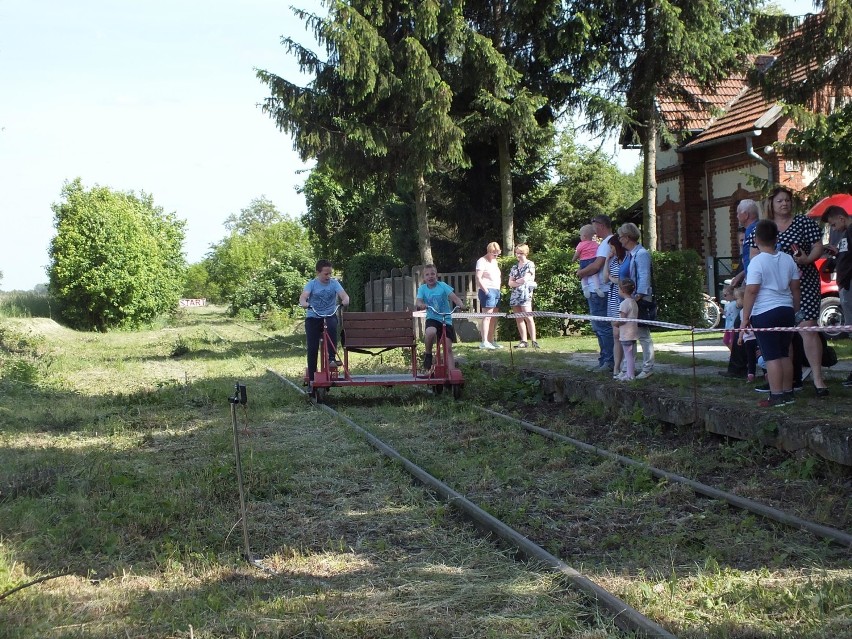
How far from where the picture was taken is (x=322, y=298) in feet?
42.3

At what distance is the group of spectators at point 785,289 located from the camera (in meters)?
7.97

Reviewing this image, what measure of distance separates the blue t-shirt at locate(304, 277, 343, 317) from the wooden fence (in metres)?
7.94

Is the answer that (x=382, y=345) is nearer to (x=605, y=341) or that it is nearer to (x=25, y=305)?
(x=605, y=341)

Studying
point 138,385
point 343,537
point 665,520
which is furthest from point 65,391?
point 665,520

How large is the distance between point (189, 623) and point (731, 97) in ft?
94.1

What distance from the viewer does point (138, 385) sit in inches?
619


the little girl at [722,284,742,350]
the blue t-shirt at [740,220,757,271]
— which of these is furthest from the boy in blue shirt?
the blue t-shirt at [740,220,757,271]

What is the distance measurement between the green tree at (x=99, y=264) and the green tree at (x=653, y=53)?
28124 millimetres

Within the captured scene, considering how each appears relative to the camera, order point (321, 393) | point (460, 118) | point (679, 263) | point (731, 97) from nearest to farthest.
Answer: point (321, 393), point (679, 263), point (460, 118), point (731, 97)

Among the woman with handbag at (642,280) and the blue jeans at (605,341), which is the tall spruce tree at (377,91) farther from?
the woman with handbag at (642,280)

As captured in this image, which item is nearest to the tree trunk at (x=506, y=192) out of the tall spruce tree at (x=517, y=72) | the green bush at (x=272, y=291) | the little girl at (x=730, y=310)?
the tall spruce tree at (x=517, y=72)

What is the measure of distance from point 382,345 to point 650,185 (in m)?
12.9

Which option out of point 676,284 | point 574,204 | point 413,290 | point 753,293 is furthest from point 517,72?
point 574,204

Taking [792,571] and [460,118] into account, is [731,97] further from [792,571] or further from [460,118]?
[792,571]
